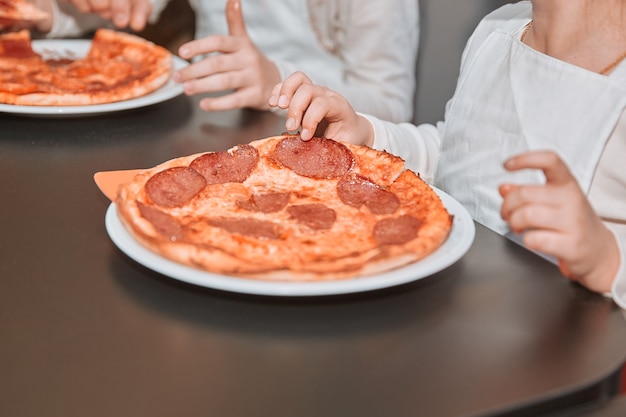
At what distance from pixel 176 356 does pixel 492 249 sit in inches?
15.7

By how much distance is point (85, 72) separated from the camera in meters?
1.57

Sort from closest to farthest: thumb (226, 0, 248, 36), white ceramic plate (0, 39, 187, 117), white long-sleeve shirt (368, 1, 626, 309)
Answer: white long-sleeve shirt (368, 1, 626, 309), white ceramic plate (0, 39, 187, 117), thumb (226, 0, 248, 36)

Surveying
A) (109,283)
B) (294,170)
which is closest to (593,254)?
(294,170)

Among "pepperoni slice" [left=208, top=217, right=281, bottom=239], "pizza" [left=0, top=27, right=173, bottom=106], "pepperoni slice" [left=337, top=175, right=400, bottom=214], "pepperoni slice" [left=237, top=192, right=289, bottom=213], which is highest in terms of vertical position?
"pepperoni slice" [left=208, top=217, right=281, bottom=239]

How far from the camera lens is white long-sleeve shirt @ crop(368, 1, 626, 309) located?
1.11 m

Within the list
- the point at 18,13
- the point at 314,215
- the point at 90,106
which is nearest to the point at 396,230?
the point at 314,215

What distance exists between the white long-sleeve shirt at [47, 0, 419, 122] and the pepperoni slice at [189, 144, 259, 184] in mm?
737

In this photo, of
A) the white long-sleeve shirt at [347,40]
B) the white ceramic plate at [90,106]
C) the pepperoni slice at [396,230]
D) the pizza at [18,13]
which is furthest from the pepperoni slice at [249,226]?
the pizza at [18,13]

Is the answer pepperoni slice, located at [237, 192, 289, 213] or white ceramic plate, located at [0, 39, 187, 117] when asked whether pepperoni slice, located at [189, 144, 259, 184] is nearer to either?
pepperoni slice, located at [237, 192, 289, 213]

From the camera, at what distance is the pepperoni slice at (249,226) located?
2.72ft

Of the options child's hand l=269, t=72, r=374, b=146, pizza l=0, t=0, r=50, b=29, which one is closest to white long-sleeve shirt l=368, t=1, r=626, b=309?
child's hand l=269, t=72, r=374, b=146

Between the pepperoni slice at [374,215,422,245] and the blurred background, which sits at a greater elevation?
the pepperoni slice at [374,215,422,245]

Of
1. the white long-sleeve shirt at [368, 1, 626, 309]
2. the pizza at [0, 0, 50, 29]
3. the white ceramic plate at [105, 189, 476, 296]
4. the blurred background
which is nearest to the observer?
the white ceramic plate at [105, 189, 476, 296]

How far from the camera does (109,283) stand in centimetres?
82
